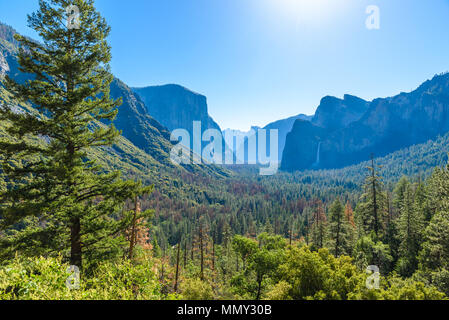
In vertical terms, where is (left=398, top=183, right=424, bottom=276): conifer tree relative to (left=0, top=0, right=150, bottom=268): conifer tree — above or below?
below

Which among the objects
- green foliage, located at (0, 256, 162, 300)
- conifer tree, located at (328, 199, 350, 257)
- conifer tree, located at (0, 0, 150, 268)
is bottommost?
conifer tree, located at (328, 199, 350, 257)

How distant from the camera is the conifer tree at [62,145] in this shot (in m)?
8.82

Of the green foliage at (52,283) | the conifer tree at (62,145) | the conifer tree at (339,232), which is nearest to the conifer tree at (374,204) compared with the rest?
the conifer tree at (339,232)

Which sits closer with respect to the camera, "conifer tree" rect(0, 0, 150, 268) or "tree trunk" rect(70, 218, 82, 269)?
"conifer tree" rect(0, 0, 150, 268)

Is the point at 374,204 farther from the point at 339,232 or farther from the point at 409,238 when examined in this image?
the point at 339,232

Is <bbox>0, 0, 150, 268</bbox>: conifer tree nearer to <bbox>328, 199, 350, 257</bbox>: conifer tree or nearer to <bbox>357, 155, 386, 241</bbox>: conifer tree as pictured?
<bbox>328, 199, 350, 257</bbox>: conifer tree

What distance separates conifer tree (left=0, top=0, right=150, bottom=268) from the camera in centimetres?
882

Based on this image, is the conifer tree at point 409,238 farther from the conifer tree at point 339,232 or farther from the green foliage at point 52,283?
the green foliage at point 52,283

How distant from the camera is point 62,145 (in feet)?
32.6

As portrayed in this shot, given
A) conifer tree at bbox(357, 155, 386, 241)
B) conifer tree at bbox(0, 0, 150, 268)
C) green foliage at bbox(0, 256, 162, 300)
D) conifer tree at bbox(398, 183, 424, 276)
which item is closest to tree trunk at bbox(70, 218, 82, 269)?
conifer tree at bbox(0, 0, 150, 268)

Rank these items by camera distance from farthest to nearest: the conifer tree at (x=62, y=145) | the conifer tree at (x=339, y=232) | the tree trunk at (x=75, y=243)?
the conifer tree at (x=339, y=232) < the tree trunk at (x=75, y=243) < the conifer tree at (x=62, y=145)

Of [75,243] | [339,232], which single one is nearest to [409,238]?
[339,232]
